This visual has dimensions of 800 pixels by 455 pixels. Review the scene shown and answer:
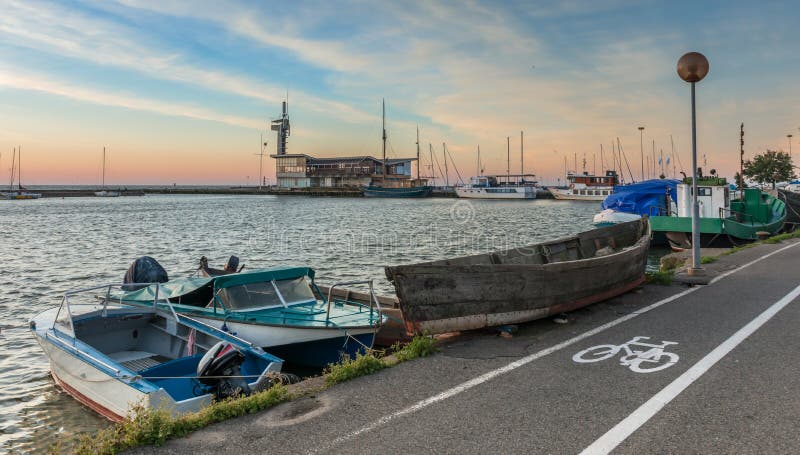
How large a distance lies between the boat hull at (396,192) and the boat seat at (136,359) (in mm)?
131371

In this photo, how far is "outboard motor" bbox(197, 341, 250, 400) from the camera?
801 cm

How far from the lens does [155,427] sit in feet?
16.6

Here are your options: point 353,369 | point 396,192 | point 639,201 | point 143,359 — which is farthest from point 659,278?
point 396,192

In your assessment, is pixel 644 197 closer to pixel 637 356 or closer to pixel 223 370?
pixel 637 356

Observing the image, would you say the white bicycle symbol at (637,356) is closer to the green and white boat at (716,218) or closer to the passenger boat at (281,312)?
the passenger boat at (281,312)

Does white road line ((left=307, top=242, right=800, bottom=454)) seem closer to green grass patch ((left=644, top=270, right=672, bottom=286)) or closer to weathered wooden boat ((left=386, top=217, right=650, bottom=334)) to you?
weathered wooden boat ((left=386, top=217, right=650, bottom=334))

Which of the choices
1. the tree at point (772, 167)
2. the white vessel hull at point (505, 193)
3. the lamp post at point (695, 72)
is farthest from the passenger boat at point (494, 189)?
the lamp post at point (695, 72)

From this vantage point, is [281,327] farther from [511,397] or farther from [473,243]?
[473,243]

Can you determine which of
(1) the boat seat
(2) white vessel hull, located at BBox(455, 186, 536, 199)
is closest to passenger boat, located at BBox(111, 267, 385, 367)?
(1) the boat seat

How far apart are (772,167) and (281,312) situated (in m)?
106

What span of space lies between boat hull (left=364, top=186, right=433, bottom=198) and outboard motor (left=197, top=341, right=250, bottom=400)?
134m

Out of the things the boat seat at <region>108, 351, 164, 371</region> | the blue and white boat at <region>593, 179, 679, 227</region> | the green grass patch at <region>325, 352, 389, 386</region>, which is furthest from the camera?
the blue and white boat at <region>593, 179, 679, 227</region>

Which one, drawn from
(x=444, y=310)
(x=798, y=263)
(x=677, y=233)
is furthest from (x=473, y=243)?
(x=444, y=310)

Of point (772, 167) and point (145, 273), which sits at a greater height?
point (772, 167)
